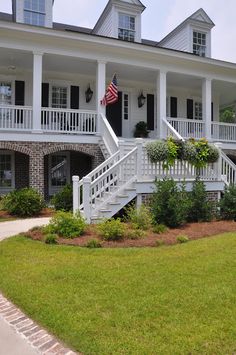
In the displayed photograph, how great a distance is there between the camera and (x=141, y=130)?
17.9 meters

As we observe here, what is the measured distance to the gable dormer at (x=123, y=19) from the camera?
716 inches

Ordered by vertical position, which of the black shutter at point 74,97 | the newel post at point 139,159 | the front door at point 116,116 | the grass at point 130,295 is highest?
the black shutter at point 74,97

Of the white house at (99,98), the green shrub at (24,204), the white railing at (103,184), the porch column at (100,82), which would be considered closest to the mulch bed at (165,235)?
the white railing at (103,184)

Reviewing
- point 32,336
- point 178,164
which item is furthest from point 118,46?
point 32,336

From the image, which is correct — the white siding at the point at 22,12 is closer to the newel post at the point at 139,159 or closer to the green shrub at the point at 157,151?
the newel post at the point at 139,159

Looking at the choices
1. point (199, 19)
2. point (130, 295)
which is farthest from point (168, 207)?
point (199, 19)

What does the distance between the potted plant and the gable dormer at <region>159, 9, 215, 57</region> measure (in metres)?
5.30

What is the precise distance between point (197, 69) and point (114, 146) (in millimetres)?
6531

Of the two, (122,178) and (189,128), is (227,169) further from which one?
(189,128)

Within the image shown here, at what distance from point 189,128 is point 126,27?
6158mm

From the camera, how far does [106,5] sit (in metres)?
18.8

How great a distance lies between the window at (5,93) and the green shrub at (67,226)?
31.8 ft

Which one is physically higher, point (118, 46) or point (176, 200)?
point (118, 46)

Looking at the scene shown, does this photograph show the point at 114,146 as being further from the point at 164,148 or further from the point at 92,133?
the point at 164,148
